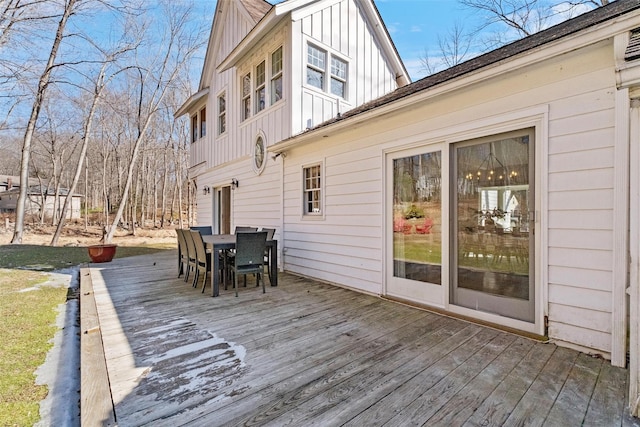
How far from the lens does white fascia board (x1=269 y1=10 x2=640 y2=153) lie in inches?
93.0

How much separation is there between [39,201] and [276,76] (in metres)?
30.2

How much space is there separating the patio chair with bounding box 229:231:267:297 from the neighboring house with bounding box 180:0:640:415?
134cm

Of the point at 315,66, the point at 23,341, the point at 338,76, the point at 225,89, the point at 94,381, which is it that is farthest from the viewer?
the point at 225,89

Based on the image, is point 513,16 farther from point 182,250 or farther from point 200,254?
point 182,250

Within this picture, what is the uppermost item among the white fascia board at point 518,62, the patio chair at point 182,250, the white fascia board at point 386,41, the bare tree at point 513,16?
the bare tree at point 513,16

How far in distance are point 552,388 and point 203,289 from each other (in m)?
4.45

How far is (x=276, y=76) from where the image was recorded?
23.3 feet

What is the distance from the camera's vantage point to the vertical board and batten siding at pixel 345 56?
6719mm

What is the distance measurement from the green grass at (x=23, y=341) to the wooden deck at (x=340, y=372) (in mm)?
502

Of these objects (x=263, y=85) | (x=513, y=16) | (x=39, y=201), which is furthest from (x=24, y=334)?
(x=39, y=201)

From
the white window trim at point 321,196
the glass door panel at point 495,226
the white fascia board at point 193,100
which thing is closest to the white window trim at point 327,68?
the white window trim at point 321,196

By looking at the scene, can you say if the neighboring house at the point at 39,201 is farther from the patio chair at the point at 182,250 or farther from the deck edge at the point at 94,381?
the deck edge at the point at 94,381

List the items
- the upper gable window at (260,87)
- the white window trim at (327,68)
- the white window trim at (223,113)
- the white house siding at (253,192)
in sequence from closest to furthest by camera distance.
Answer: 1. the white window trim at (327,68)
2. the white house siding at (253,192)
3. the upper gable window at (260,87)
4. the white window trim at (223,113)

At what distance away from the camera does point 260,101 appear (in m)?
7.89
